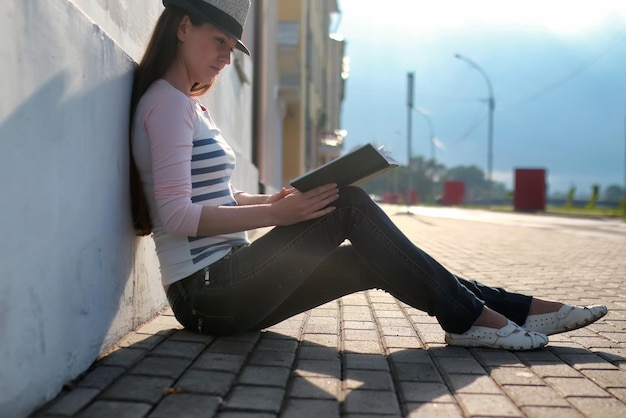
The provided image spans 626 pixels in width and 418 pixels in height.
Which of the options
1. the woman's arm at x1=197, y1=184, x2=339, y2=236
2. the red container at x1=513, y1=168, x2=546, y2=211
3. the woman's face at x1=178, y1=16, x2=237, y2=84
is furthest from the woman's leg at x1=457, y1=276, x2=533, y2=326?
the red container at x1=513, y1=168, x2=546, y2=211

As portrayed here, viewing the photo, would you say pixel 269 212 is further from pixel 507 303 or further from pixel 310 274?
pixel 507 303

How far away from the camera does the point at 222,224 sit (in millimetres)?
2514

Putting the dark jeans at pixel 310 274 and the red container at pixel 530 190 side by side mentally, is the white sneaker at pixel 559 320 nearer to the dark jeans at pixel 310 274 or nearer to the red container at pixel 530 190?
the dark jeans at pixel 310 274

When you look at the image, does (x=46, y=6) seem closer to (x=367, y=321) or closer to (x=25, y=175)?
(x=25, y=175)

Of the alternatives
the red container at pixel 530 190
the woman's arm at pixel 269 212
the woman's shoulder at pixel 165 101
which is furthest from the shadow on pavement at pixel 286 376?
the red container at pixel 530 190

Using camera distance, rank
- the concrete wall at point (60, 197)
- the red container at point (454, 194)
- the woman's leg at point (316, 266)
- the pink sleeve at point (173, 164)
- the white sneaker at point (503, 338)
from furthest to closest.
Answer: the red container at point (454, 194)
the white sneaker at point (503, 338)
the woman's leg at point (316, 266)
the pink sleeve at point (173, 164)
the concrete wall at point (60, 197)

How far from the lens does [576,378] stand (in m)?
2.48

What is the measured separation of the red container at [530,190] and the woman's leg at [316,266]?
2797cm

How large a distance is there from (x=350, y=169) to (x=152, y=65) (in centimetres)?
93

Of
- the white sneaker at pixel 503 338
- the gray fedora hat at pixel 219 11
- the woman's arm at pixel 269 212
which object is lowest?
the white sneaker at pixel 503 338

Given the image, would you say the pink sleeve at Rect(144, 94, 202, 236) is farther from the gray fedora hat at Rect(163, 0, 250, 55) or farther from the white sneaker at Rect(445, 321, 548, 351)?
the white sneaker at Rect(445, 321, 548, 351)

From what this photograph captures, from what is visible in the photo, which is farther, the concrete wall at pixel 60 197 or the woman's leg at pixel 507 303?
the woman's leg at pixel 507 303

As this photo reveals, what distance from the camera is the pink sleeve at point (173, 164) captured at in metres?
2.47

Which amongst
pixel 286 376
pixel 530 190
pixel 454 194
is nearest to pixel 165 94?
pixel 286 376
